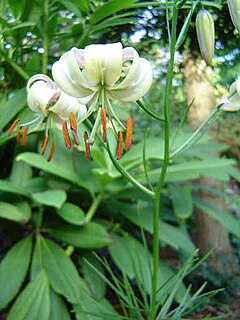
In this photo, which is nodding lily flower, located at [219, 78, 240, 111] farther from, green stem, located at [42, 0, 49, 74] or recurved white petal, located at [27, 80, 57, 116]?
green stem, located at [42, 0, 49, 74]

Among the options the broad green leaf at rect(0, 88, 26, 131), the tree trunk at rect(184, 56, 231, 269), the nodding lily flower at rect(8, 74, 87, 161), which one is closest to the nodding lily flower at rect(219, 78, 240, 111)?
the nodding lily flower at rect(8, 74, 87, 161)

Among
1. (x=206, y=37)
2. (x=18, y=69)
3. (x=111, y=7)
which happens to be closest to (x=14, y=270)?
(x=18, y=69)

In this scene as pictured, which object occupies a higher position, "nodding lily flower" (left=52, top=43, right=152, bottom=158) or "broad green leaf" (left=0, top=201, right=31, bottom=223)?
"nodding lily flower" (left=52, top=43, right=152, bottom=158)

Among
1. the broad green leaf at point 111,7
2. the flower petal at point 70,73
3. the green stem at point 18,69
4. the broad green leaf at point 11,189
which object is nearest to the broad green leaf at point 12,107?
the green stem at point 18,69

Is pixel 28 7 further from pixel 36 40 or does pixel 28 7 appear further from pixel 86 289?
pixel 86 289

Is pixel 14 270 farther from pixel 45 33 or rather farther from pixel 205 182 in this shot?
pixel 205 182

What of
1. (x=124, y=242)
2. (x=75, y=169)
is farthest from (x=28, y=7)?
(x=124, y=242)
